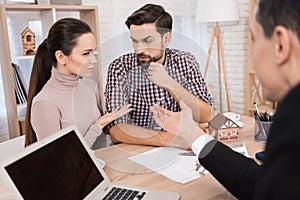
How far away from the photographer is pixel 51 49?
144 centimetres

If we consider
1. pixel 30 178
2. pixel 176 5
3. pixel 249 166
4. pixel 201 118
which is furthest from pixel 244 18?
pixel 30 178

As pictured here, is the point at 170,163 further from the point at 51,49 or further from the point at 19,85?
the point at 19,85

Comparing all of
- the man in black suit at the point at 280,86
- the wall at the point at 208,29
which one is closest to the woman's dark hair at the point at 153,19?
the man in black suit at the point at 280,86

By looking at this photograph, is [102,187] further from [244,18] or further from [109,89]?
[244,18]

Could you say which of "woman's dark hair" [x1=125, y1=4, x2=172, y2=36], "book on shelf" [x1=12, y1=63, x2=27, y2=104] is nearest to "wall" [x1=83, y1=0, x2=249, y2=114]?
"book on shelf" [x1=12, y1=63, x2=27, y2=104]

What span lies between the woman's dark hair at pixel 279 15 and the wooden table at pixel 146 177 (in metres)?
0.56

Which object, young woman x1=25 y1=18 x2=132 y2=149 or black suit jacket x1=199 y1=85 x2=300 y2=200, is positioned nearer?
black suit jacket x1=199 y1=85 x2=300 y2=200

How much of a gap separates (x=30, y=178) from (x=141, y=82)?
0.57 metres

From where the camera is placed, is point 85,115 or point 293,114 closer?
point 293,114

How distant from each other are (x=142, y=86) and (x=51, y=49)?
49 cm

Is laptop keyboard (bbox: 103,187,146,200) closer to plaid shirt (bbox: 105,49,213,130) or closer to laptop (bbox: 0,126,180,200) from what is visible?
laptop (bbox: 0,126,180,200)

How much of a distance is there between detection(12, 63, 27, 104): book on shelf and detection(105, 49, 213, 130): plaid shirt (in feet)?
4.76

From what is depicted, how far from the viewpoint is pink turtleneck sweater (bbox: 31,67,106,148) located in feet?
4.09

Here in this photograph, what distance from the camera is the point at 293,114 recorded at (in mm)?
376
